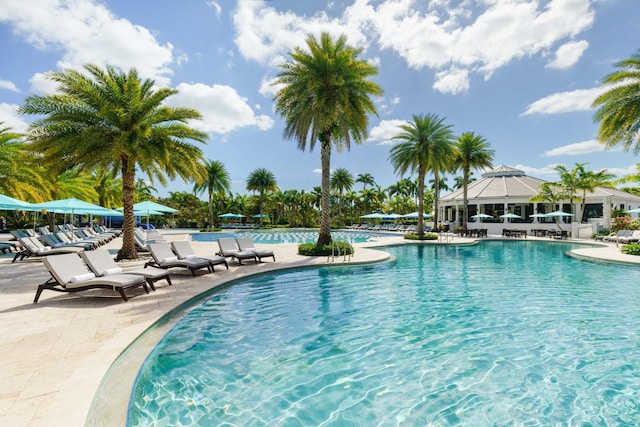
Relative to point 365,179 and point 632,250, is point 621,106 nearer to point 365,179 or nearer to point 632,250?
point 632,250

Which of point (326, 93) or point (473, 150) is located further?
point (473, 150)

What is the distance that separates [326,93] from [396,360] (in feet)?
44.4

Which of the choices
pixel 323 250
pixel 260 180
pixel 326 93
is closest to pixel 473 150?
pixel 326 93

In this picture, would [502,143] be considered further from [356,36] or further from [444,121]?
[356,36]

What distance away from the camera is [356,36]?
1638 cm

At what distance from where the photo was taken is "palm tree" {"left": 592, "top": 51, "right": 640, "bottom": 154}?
15720mm

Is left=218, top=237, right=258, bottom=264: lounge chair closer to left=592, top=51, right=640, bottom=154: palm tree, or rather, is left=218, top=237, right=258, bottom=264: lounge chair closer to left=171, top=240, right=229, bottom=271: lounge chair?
left=171, top=240, right=229, bottom=271: lounge chair

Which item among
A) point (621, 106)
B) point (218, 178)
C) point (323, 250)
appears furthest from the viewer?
point (218, 178)

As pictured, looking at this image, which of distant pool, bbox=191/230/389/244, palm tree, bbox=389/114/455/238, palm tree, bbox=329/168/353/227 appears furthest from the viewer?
palm tree, bbox=329/168/353/227

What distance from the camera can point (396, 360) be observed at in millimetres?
4938

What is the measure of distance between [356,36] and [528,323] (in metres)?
15.4

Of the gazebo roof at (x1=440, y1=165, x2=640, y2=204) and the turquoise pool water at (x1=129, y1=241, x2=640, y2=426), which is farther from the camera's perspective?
the gazebo roof at (x1=440, y1=165, x2=640, y2=204)

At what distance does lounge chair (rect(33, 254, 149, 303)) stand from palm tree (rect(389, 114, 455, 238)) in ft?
73.1

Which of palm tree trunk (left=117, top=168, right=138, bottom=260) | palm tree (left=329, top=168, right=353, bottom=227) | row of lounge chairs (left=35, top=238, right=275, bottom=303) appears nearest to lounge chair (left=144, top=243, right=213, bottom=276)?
row of lounge chairs (left=35, top=238, right=275, bottom=303)
